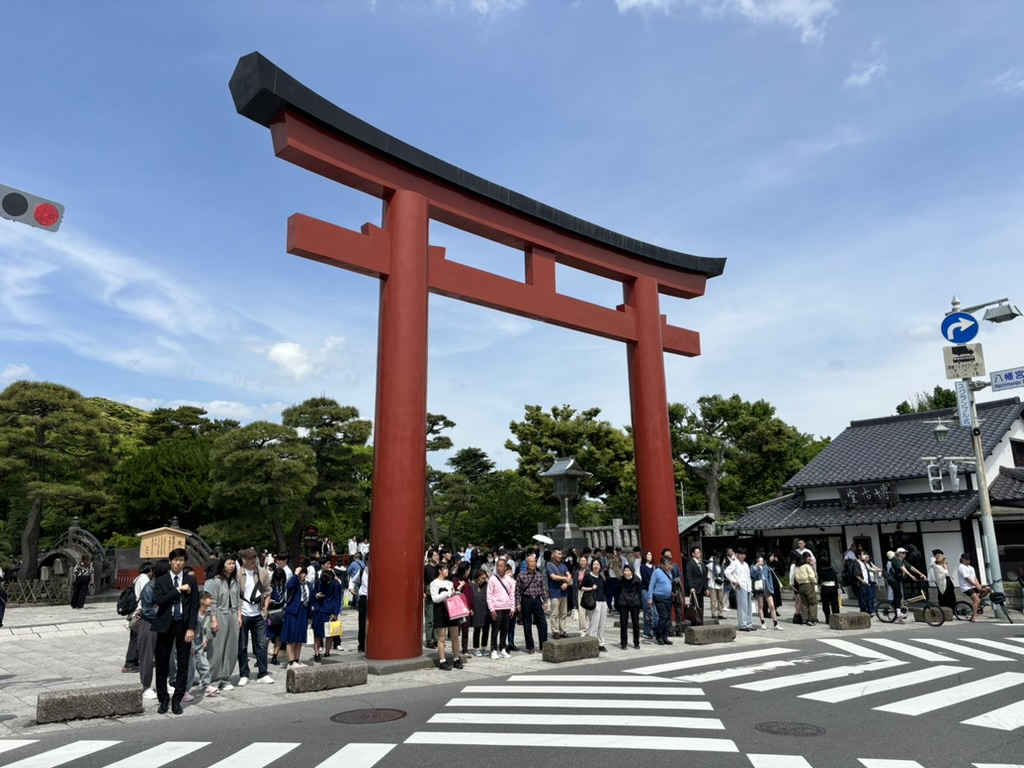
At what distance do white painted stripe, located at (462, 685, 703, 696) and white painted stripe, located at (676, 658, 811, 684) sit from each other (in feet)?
1.98

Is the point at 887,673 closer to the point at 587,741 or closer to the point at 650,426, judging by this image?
the point at 587,741

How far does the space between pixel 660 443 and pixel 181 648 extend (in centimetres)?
1019

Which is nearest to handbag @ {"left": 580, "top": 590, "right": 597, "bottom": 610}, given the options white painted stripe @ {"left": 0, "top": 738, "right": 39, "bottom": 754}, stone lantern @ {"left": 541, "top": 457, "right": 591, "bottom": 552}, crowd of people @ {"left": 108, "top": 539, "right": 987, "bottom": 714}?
crowd of people @ {"left": 108, "top": 539, "right": 987, "bottom": 714}

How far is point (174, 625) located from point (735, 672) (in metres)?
7.09

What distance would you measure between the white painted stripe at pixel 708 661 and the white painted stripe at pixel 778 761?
13.4 ft

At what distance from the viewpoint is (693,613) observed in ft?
46.6

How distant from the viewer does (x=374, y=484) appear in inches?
410

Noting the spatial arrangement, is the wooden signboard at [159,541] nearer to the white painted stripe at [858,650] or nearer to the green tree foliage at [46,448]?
the green tree foliage at [46,448]

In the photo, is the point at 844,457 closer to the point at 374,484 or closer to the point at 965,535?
the point at 965,535

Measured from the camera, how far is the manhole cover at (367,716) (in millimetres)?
6824

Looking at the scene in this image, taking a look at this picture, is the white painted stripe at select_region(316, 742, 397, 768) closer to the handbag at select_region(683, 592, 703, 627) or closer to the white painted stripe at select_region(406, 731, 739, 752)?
the white painted stripe at select_region(406, 731, 739, 752)

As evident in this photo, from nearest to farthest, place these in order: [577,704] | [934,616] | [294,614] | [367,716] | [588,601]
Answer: [367,716] < [577,704] < [294,614] < [588,601] < [934,616]

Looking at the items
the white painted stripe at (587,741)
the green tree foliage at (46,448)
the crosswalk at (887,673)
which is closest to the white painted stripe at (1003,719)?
the crosswalk at (887,673)

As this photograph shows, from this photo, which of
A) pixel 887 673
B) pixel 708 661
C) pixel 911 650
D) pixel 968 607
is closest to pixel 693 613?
pixel 708 661
